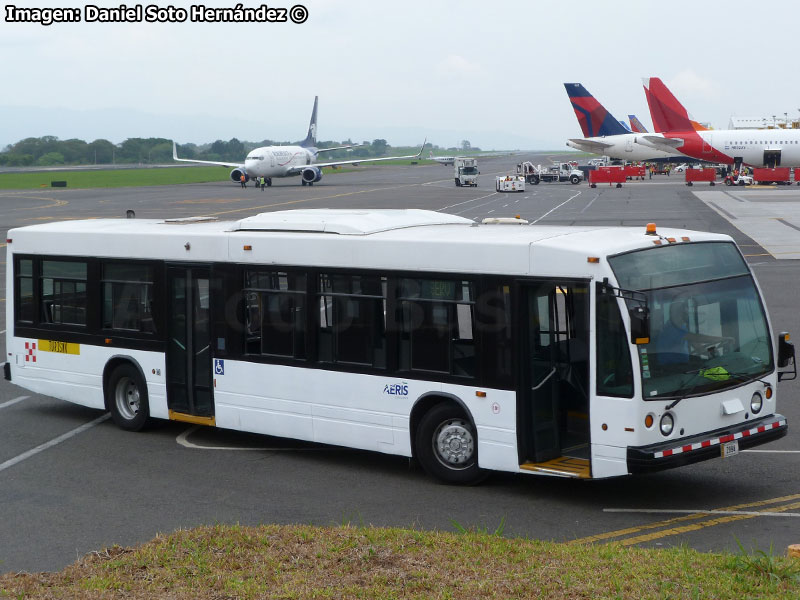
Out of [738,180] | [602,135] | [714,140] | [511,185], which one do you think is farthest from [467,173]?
[738,180]

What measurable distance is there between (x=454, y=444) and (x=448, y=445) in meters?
0.07

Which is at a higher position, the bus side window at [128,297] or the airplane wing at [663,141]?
the airplane wing at [663,141]

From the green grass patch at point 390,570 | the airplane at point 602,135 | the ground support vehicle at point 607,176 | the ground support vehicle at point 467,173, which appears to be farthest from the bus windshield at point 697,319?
the airplane at point 602,135

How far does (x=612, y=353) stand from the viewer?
9539mm

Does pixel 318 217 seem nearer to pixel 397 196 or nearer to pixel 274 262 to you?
pixel 274 262

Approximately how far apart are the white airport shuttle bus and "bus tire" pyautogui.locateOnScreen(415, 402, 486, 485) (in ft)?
0.07

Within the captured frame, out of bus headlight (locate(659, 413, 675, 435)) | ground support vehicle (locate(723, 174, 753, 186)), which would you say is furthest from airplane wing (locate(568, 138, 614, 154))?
bus headlight (locate(659, 413, 675, 435))

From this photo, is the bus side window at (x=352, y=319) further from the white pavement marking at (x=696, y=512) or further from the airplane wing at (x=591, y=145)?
the airplane wing at (x=591, y=145)

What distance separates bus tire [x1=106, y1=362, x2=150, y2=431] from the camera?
45.1 ft

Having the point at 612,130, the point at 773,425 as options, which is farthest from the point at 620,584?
the point at 612,130

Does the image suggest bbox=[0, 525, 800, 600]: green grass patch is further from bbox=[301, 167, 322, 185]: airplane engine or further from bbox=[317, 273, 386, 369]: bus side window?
bbox=[301, 167, 322, 185]: airplane engine

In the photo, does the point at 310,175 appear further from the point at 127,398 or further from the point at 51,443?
the point at 51,443

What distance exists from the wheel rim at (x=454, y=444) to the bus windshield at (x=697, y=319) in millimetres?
2108

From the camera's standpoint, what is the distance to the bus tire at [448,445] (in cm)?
1070
